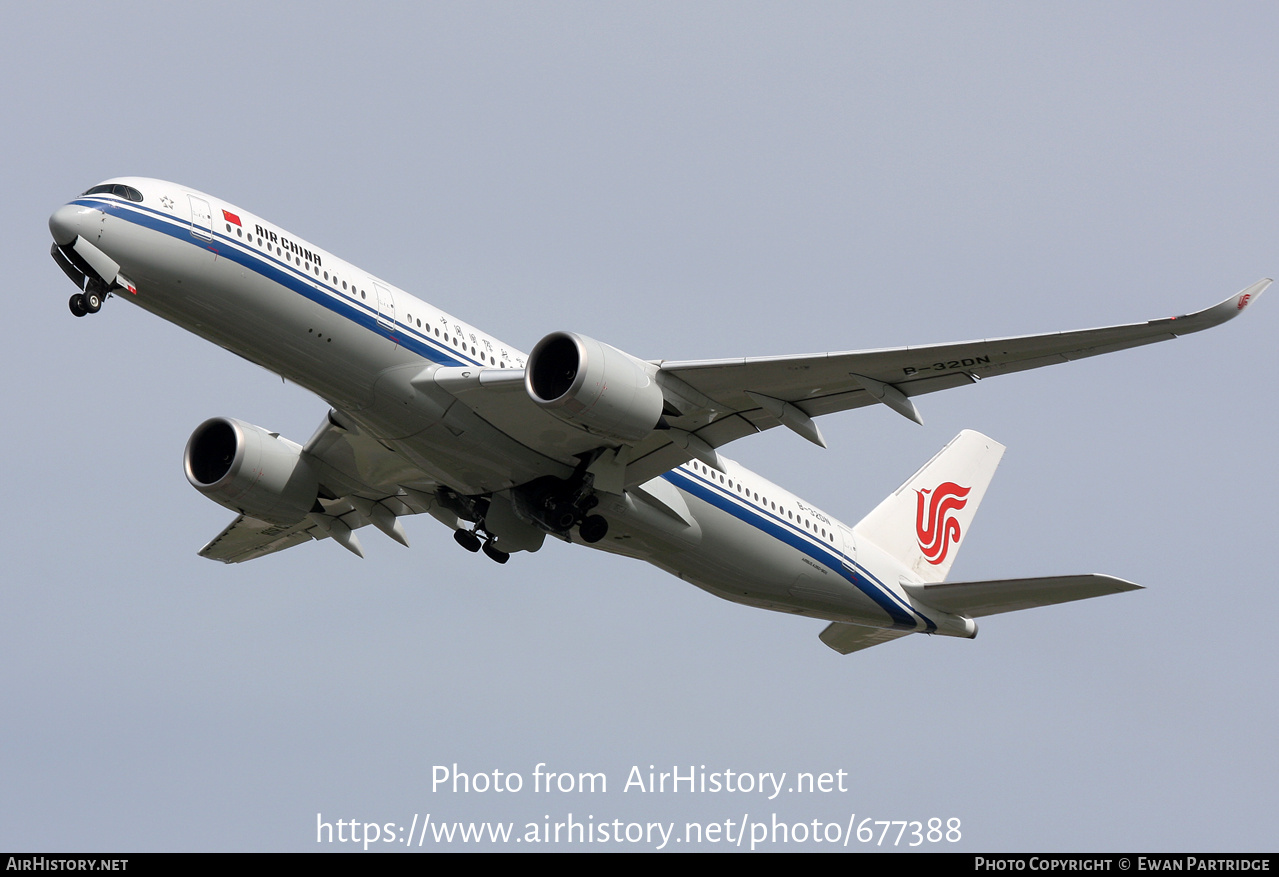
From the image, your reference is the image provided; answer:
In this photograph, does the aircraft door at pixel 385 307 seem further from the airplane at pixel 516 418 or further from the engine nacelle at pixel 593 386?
A: the engine nacelle at pixel 593 386

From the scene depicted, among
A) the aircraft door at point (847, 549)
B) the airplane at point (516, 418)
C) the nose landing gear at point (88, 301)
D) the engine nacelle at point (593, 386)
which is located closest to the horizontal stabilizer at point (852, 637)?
the airplane at point (516, 418)

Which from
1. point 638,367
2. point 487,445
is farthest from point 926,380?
point 487,445

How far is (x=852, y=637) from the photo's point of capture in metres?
35.6

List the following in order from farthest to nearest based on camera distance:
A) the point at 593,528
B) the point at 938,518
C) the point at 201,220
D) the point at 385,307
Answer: the point at 938,518
the point at 593,528
the point at 385,307
the point at 201,220

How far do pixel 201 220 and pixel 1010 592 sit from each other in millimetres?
18096

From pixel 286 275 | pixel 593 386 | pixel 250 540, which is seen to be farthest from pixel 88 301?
pixel 250 540

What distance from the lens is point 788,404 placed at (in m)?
26.2

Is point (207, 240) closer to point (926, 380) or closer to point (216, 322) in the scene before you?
point (216, 322)

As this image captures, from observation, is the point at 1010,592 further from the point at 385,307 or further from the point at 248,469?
the point at 248,469

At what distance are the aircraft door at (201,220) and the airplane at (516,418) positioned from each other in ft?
0.12

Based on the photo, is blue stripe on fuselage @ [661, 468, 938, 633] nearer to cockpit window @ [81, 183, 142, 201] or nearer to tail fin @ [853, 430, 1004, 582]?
tail fin @ [853, 430, 1004, 582]

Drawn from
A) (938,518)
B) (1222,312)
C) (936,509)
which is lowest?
(1222,312)

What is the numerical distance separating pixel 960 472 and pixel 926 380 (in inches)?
559

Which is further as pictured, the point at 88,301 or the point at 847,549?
the point at 847,549
